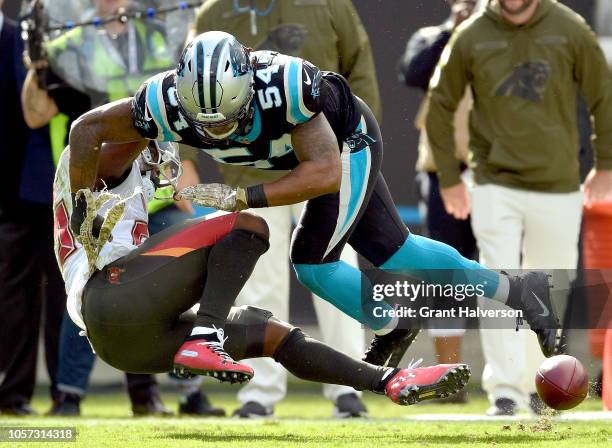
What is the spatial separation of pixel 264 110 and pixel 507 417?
86.0 inches

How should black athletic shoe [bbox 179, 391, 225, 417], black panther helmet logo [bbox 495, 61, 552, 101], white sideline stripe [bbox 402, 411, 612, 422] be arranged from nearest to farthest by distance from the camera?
white sideline stripe [bbox 402, 411, 612, 422], black panther helmet logo [bbox 495, 61, 552, 101], black athletic shoe [bbox 179, 391, 225, 417]

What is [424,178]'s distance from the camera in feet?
29.2

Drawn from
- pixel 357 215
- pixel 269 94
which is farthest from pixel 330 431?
pixel 269 94

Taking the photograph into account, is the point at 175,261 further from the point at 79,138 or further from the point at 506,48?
the point at 506,48

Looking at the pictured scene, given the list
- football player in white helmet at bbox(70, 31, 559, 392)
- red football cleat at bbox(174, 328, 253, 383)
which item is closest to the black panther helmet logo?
football player in white helmet at bbox(70, 31, 559, 392)

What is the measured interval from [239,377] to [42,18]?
10.5 ft

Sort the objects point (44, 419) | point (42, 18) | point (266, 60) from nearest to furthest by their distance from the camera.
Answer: point (266, 60) → point (44, 419) → point (42, 18)

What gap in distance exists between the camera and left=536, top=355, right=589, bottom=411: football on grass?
21.5ft

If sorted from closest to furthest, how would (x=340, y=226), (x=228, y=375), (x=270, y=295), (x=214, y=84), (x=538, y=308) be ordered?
(x=228, y=375), (x=214, y=84), (x=340, y=226), (x=538, y=308), (x=270, y=295)

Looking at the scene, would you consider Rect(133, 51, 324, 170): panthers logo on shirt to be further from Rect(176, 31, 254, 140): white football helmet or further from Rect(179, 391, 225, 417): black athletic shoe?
Rect(179, 391, 225, 417): black athletic shoe

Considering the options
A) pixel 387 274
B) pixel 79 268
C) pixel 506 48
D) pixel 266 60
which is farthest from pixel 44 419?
pixel 506 48

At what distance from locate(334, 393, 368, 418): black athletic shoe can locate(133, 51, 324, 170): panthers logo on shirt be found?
1.74 metres

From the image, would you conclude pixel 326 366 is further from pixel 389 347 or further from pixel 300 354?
pixel 389 347

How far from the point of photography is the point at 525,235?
26.5ft
